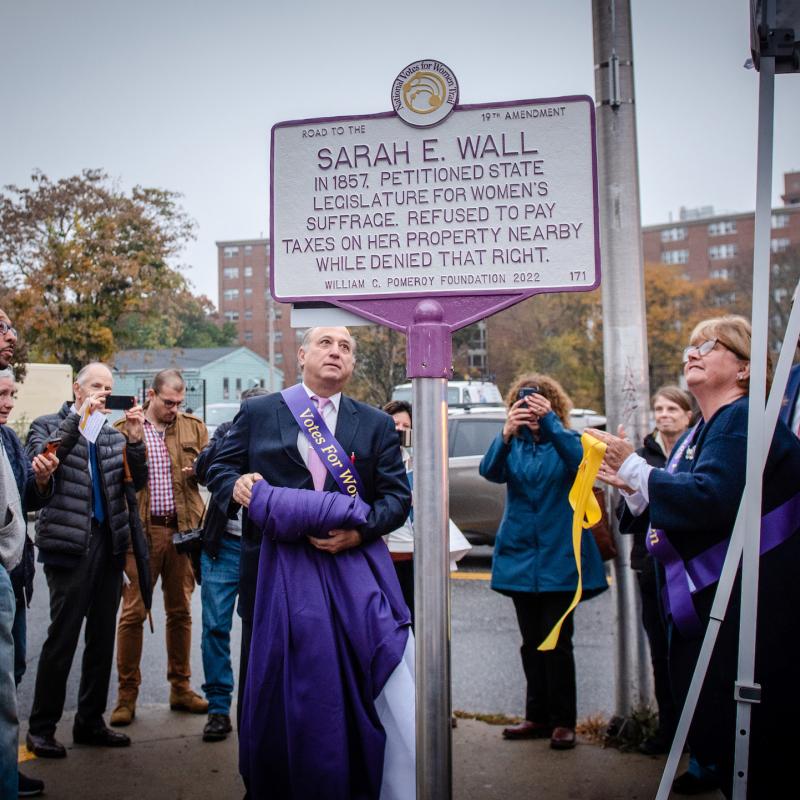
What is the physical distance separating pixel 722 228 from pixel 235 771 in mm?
89812

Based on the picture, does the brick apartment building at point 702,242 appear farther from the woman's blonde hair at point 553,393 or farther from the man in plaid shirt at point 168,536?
the man in plaid shirt at point 168,536

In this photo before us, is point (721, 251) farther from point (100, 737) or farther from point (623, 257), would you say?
point (100, 737)

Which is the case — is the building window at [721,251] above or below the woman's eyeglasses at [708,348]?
above

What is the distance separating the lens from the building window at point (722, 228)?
8536 cm

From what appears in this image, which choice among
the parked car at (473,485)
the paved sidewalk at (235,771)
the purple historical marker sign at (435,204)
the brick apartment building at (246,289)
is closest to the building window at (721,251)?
the brick apartment building at (246,289)

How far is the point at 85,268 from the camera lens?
2430 centimetres

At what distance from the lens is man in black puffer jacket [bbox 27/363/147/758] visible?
4340mm

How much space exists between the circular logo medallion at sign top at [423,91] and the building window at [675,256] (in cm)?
8983

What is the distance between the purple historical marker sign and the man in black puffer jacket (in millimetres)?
2067

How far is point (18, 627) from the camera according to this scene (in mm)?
3947

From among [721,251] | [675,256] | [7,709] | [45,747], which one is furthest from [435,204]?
[675,256]

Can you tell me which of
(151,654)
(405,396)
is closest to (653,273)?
(405,396)

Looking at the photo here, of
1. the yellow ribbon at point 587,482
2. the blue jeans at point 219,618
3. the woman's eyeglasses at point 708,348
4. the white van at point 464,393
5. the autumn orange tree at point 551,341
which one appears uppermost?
the autumn orange tree at point 551,341

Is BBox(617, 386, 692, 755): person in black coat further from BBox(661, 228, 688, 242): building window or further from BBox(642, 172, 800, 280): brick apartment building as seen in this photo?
BBox(661, 228, 688, 242): building window
